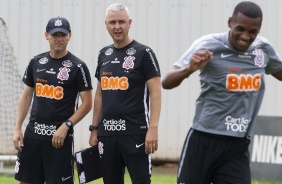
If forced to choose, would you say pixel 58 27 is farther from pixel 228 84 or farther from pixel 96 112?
pixel 228 84

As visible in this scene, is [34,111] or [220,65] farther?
[34,111]

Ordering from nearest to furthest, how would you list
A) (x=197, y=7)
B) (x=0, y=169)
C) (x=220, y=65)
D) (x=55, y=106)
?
1. (x=220, y=65)
2. (x=55, y=106)
3. (x=0, y=169)
4. (x=197, y=7)

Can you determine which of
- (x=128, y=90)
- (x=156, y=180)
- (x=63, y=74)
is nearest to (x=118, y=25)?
(x=128, y=90)

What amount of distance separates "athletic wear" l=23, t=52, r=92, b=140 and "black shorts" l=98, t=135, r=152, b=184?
1.66 feet

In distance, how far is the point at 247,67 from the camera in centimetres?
674

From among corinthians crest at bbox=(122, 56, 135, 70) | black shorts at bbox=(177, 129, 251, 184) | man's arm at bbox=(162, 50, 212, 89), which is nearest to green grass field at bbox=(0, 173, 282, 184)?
corinthians crest at bbox=(122, 56, 135, 70)

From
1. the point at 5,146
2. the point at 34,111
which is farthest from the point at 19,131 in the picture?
the point at 5,146

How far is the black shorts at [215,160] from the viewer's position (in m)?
6.80

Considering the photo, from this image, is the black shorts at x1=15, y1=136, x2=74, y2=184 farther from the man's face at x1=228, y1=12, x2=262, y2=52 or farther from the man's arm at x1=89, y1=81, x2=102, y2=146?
the man's face at x1=228, y1=12, x2=262, y2=52

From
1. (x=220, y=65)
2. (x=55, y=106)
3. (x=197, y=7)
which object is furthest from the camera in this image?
(x=197, y=7)

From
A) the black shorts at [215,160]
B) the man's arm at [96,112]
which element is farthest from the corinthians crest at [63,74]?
the black shorts at [215,160]

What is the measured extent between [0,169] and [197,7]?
4.18 metres

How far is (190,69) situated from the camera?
6289mm

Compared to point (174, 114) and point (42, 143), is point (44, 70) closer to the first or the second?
point (42, 143)
